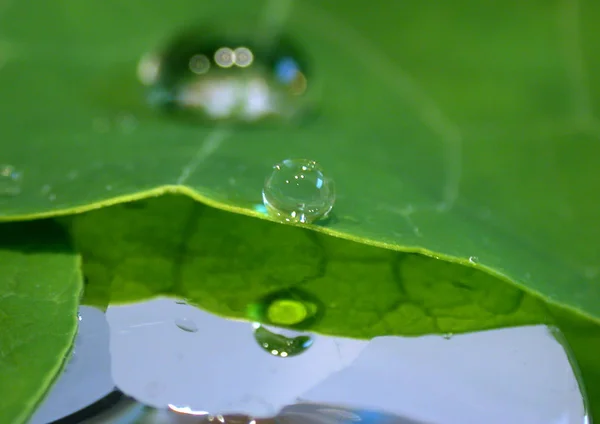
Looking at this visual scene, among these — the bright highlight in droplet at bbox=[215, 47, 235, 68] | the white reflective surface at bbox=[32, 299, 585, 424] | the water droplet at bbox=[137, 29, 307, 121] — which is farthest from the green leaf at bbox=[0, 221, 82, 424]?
the bright highlight in droplet at bbox=[215, 47, 235, 68]

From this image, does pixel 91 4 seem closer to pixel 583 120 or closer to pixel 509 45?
pixel 509 45

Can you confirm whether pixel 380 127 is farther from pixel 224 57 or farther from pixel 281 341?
pixel 281 341

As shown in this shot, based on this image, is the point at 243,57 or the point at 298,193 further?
the point at 243,57

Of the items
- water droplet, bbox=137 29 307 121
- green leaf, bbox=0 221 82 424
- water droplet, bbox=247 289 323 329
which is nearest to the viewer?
green leaf, bbox=0 221 82 424

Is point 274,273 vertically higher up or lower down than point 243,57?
lower down

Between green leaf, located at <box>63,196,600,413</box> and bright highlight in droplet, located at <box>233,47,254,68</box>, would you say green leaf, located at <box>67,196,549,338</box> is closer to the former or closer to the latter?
green leaf, located at <box>63,196,600,413</box>

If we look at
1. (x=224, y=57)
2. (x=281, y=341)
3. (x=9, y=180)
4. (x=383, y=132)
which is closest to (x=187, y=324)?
(x=281, y=341)
